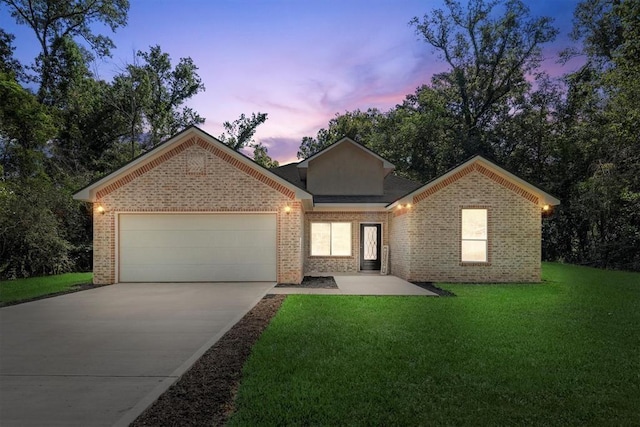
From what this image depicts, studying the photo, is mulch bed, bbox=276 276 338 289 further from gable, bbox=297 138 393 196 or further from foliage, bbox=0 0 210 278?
foliage, bbox=0 0 210 278

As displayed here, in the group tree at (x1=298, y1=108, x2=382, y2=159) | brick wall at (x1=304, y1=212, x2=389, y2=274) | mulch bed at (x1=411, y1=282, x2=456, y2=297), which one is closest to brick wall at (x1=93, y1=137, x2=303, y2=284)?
brick wall at (x1=304, y1=212, x2=389, y2=274)

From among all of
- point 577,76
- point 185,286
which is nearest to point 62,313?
point 185,286

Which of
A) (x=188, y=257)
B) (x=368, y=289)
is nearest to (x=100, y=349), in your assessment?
(x=368, y=289)

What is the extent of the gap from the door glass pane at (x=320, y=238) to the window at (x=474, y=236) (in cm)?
560

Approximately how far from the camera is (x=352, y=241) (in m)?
16.6

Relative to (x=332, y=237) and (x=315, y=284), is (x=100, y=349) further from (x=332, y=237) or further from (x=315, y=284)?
(x=332, y=237)

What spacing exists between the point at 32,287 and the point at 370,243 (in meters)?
12.2

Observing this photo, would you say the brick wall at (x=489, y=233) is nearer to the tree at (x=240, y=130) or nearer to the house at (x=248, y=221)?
the house at (x=248, y=221)

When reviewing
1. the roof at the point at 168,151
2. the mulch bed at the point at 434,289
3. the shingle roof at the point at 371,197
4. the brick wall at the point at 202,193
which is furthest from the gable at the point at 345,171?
the mulch bed at the point at 434,289

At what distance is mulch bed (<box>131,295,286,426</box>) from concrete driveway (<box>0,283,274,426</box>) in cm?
14

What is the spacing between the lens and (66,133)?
25.1m

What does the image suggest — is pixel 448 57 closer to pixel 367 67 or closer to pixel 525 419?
pixel 367 67

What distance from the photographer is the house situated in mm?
12844

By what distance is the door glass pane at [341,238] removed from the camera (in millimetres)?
16594
